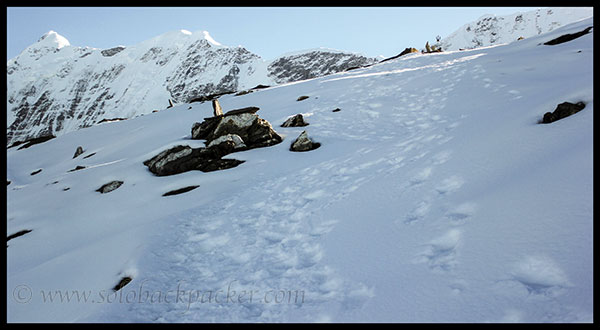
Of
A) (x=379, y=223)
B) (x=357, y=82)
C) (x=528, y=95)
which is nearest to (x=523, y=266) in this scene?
(x=379, y=223)

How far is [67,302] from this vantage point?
11.9ft

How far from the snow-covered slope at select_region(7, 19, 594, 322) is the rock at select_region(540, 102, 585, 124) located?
25 centimetres

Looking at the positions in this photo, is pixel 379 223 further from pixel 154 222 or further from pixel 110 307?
pixel 154 222

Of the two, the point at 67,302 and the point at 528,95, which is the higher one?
the point at 528,95

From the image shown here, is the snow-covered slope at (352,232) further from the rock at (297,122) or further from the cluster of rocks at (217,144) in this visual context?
the rock at (297,122)

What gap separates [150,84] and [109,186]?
195065 mm

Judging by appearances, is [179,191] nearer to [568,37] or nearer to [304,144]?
[304,144]

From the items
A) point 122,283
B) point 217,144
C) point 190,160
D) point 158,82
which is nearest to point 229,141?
point 217,144

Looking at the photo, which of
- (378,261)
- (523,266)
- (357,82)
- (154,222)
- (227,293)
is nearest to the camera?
(523,266)

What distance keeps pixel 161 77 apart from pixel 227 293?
20269 cm

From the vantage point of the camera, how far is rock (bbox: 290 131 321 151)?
9.23 meters

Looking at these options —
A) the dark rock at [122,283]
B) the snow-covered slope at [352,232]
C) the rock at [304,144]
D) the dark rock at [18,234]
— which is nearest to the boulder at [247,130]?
the snow-covered slope at [352,232]

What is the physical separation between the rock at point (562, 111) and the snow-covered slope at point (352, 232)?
0.81ft

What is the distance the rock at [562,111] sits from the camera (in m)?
5.30
